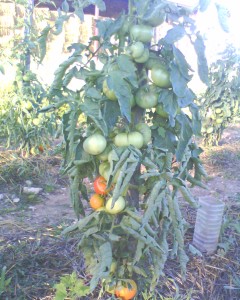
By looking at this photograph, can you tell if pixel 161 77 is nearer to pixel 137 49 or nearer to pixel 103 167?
pixel 137 49

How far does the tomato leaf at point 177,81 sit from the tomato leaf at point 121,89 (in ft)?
0.49

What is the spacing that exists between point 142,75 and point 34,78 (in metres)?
2.41

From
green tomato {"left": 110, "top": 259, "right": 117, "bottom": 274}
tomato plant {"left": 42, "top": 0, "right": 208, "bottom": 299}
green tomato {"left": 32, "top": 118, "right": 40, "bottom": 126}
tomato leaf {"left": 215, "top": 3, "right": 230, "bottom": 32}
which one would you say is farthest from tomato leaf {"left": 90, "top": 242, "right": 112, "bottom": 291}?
green tomato {"left": 32, "top": 118, "right": 40, "bottom": 126}

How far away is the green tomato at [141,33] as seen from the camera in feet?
4.22

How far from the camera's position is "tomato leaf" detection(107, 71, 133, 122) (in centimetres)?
122

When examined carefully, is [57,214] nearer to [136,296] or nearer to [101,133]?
[136,296]

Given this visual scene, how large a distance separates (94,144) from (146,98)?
0.24m

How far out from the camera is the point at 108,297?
180cm

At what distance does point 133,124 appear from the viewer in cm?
146

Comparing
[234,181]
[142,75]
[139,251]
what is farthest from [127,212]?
[234,181]

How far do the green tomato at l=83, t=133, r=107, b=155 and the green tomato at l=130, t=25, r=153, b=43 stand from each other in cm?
36

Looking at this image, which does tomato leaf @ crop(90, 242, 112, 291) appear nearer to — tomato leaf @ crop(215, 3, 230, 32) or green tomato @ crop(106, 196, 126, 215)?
green tomato @ crop(106, 196, 126, 215)

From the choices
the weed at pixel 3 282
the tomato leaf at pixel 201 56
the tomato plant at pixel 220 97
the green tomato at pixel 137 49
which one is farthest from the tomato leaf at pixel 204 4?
the tomato plant at pixel 220 97

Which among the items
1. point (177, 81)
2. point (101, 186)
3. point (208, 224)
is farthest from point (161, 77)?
point (208, 224)
